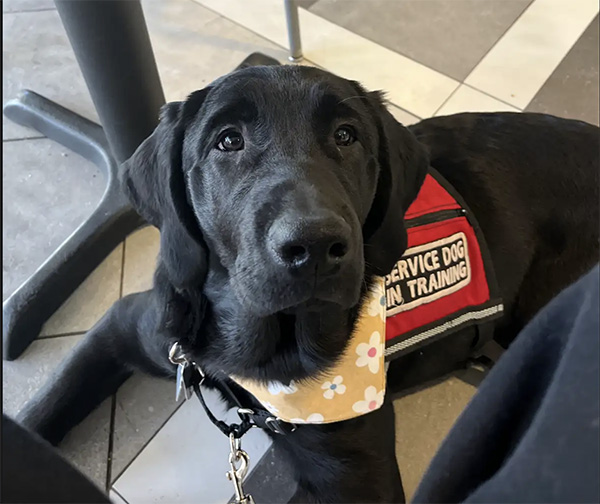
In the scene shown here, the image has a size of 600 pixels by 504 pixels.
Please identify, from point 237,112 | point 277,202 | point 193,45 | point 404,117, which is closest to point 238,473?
point 277,202

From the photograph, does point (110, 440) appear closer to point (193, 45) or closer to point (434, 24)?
point (193, 45)

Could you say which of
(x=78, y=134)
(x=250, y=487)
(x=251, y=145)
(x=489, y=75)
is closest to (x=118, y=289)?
(x=78, y=134)

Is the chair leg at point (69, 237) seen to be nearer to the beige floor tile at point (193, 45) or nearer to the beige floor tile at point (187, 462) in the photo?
the beige floor tile at point (193, 45)

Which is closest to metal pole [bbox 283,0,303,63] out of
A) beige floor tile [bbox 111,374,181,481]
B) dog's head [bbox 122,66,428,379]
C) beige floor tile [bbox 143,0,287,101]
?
beige floor tile [bbox 143,0,287,101]

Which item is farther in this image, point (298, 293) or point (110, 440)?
point (110, 440)

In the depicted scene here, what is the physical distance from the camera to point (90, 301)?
5.92ft

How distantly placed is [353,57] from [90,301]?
4.37ft

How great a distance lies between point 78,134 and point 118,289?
22.1 inches

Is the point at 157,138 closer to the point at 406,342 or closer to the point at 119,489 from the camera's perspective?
the point at 406,342

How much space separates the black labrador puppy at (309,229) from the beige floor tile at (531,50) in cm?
85

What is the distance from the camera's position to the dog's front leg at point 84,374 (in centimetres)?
147

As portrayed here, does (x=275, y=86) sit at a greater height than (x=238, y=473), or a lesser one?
A: greater

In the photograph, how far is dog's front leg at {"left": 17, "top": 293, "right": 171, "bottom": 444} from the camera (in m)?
1.47

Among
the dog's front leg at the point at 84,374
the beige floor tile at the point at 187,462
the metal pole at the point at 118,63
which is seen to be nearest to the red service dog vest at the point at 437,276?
the beige floor tile at the point at 187,462
